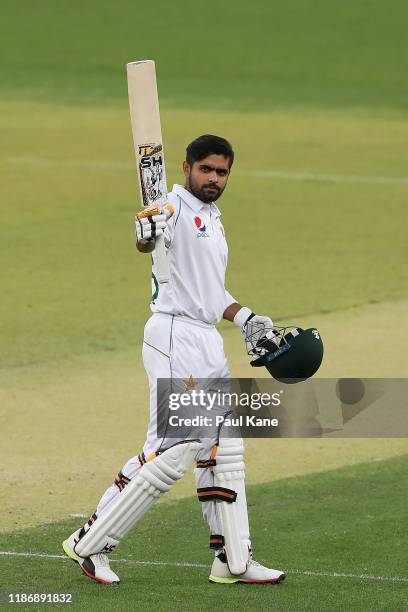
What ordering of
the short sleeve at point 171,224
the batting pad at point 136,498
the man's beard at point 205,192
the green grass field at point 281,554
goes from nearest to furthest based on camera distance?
the green grass field at point 281,554
the batting pad at point 136,498
the short sleeve at point 171,224
the man's beard at point 205,192

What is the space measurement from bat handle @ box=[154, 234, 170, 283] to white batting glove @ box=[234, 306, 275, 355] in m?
0.52

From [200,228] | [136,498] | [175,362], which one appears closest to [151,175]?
[200,228]

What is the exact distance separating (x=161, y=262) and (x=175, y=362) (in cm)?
47

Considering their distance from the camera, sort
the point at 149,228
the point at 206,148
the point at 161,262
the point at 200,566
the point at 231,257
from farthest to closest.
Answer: the point at 231,257
the point at 200,566
the point at 206,148
the point at 161,262
the point at 149,228

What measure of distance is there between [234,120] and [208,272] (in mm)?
21362

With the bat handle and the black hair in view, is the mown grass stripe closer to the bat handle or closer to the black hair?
the bat handle

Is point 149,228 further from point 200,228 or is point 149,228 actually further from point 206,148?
point 206,148

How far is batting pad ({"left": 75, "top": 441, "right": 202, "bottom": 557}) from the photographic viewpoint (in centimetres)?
687

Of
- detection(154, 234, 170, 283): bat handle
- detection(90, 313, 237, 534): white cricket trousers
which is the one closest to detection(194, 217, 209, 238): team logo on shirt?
detection(154, 234, 170, 283): bat handle

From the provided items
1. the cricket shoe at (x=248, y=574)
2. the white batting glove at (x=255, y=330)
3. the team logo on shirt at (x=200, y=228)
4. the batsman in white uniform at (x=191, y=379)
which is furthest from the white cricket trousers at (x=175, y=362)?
the team logo on shirt at (x=200, y=228)

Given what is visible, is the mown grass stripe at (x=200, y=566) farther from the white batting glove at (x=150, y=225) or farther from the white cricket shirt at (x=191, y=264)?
the white batting glove at (x=150, y=225)

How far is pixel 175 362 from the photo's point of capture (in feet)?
23.1

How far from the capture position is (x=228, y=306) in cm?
745

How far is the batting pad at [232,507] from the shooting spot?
7.00 meters
